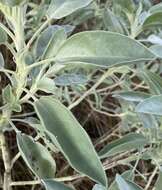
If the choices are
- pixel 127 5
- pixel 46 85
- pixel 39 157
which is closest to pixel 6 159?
pixel 39 157

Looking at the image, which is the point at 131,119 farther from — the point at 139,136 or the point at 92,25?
the point at 92,25

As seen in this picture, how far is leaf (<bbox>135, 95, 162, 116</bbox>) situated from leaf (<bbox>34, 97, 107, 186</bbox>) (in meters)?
0.11

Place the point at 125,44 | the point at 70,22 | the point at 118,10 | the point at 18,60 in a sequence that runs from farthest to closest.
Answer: the point at 70,22 < the point at 118,10 < the point at 18,60 < the point at 125,44

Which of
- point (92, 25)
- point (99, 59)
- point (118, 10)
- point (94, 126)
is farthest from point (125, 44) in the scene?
point (94, 126)

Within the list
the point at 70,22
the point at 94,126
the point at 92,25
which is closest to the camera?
the point at 70,22

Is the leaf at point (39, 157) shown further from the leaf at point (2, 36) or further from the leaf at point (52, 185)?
the leaf at point (2, 36)

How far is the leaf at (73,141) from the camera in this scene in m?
0.59

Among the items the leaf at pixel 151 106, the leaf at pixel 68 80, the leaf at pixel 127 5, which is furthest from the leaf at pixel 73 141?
the leaf at pixel 127 5

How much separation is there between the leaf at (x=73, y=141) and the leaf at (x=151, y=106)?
113 mm

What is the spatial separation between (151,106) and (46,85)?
161mm

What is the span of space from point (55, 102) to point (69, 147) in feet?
0.27

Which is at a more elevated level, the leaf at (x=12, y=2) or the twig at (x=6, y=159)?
the leaf at (x=12, y=2)

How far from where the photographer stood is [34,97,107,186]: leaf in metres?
0.59

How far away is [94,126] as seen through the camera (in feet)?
6.01
